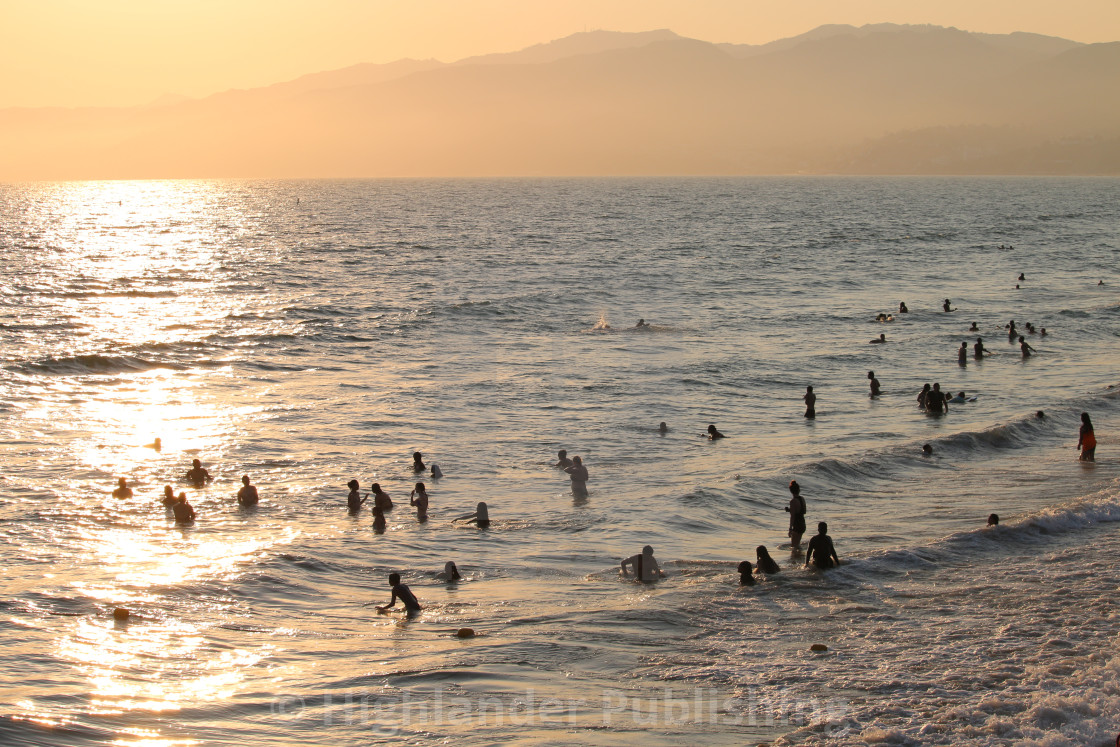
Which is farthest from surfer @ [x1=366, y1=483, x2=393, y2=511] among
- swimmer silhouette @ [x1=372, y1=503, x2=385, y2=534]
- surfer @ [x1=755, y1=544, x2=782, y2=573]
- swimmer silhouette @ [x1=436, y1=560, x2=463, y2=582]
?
surfer @ [x1=755, y1=544, x2=782, y2=573]

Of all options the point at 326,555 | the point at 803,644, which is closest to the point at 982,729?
the point at 803,644

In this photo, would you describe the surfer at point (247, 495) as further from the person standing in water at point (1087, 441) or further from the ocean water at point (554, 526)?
the person standing in water at point (1087, 441)

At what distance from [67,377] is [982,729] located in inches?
1425

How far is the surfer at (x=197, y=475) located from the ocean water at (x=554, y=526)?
1.62ft

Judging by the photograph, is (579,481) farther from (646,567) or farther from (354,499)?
(646,567)

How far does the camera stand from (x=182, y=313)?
Answer: 54.7 meters

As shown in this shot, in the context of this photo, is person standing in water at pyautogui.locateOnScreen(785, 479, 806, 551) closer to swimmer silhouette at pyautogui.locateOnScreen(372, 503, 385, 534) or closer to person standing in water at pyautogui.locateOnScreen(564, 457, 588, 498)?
person standing in water at pyautogui.locateOnScreen(564, 457, 588, 498)

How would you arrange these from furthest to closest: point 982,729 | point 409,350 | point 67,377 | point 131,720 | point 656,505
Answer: point 409,350 < point 67,377 < point 656,505 < point 131,720 < point 982,729

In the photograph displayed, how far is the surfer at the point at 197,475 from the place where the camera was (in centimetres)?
2430

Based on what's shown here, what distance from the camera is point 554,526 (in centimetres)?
2125

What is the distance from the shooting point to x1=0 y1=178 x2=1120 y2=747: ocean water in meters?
12.7

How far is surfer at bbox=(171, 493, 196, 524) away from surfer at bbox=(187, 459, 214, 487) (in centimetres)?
262

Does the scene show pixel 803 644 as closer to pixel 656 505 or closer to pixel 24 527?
pixel 656 505

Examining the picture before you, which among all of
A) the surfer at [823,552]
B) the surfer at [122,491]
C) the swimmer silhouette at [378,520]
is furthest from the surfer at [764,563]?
the surfer at [122,491]
